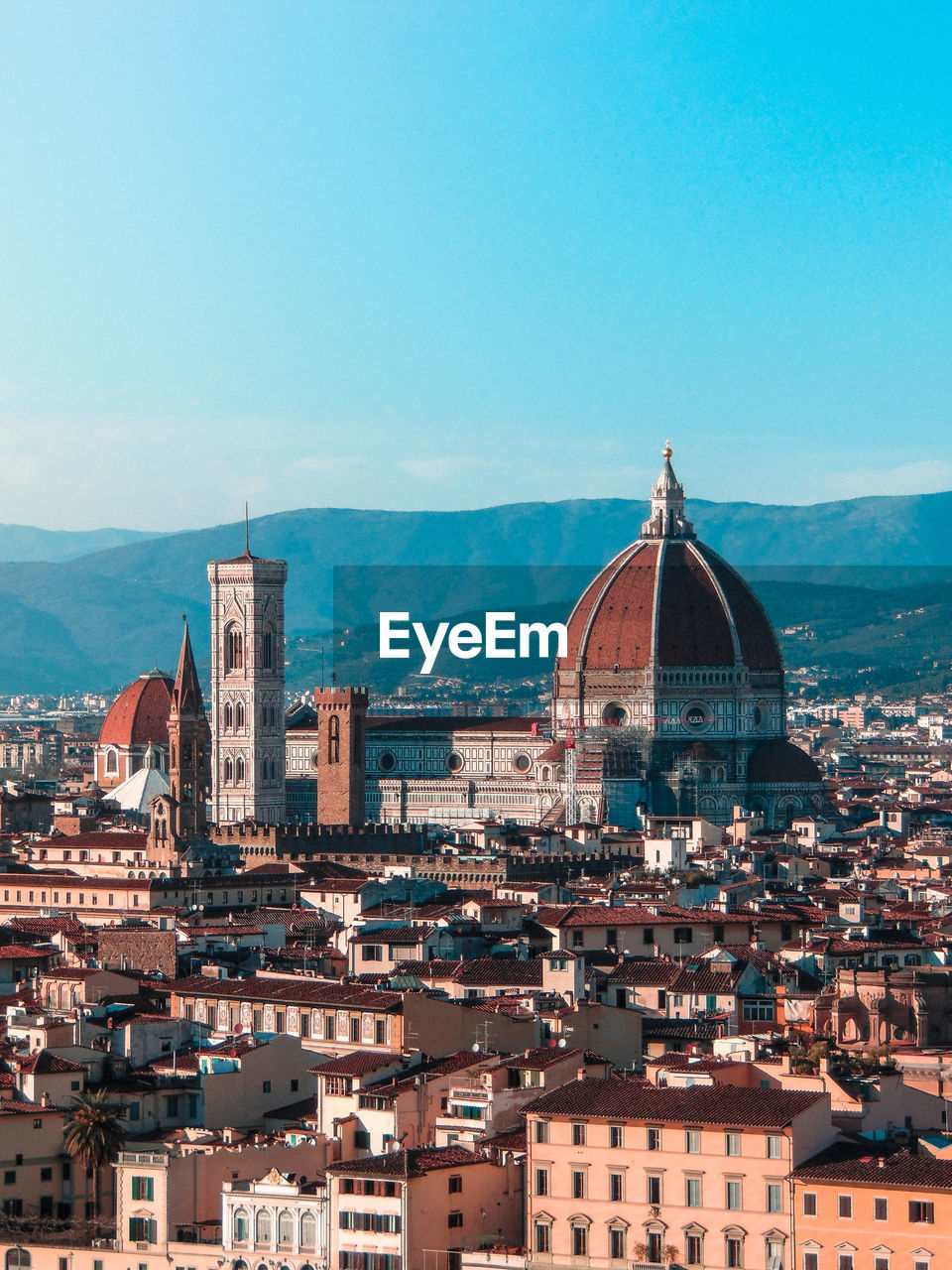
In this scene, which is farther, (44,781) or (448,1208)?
(44,781)

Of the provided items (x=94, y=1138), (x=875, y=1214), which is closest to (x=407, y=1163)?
(x=94, y=1138)

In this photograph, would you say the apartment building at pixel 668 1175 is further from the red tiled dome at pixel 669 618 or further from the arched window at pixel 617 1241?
the red tiled dome at pixel 669 618

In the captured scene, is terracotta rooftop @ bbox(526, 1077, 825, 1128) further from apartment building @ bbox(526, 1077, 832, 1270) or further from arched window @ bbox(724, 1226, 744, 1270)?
arched window @ bbox(724, 1226, 744, 1270)

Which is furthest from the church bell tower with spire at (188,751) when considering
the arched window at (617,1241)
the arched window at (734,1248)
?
the arched window at (734,1248)

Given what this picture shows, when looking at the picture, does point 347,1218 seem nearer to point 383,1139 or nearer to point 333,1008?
point 383,1139

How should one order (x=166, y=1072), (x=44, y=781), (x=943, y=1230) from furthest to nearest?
(x=44, y=781) → (x=166, y=1072) → (x=943, y=1230)

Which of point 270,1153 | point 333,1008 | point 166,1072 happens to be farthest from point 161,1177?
point 333,1008
